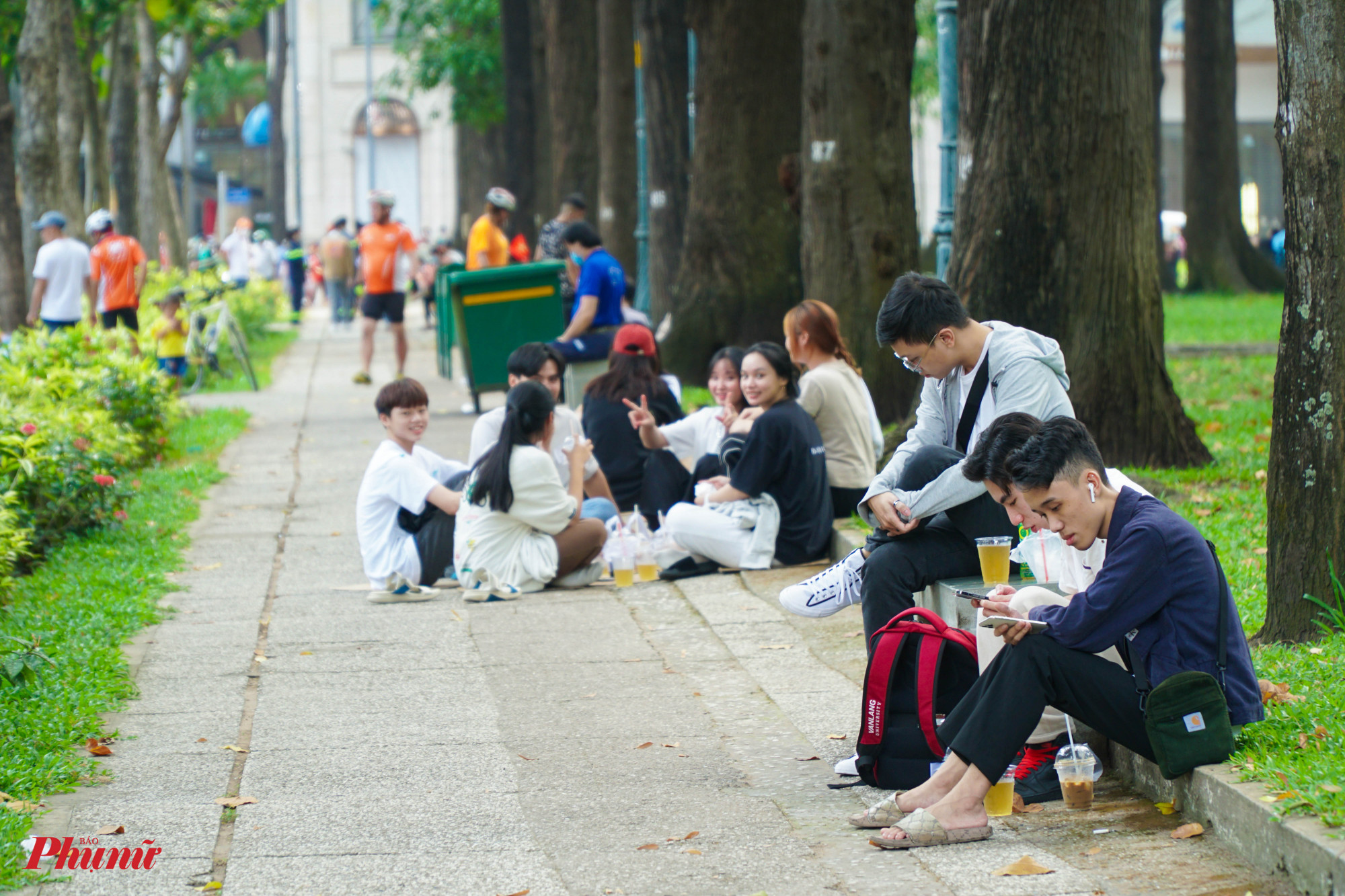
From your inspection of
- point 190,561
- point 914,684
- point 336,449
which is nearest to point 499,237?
point 336,449

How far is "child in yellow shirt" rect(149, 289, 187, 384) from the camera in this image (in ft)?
49.9

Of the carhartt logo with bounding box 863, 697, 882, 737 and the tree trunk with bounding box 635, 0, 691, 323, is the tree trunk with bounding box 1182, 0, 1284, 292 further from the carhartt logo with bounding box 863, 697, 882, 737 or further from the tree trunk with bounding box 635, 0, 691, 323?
the carhartt logo with bounding box 863, 697, 882, 737

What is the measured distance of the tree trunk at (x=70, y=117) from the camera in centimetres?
1596

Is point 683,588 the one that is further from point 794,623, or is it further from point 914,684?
point 914,684

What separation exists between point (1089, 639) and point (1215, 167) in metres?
22.7

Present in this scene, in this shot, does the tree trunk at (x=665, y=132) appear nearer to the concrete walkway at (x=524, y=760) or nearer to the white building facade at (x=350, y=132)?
the concrete walkway at (x=524, y=760)

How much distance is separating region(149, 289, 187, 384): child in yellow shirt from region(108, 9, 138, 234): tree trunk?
5.19 m

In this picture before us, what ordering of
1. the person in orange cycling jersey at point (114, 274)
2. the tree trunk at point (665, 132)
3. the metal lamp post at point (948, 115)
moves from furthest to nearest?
the tree trunk at point (665, 132)
the person in orange cycling jersey at point (114, 274)
the metal lamp post at point (948, 115)

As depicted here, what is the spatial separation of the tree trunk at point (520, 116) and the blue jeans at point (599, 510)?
14376 millimetres

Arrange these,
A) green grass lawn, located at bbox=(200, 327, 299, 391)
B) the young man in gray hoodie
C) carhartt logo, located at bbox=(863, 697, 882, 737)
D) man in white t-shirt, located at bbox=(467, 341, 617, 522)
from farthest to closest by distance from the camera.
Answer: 1. green grass lawn, located at bbox=(200, 327, 299, 391)
2. man in white t-shirt, located at bbox=(467, 341, 617, 522)
3. the young man in gray hoodie
4. carhartt logo, located at bbox=(863, 697, 882, 737)

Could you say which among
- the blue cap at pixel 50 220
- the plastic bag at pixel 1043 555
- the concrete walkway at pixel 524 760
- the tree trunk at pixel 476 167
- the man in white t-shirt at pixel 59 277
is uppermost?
the tree trunk at pixel 476 167

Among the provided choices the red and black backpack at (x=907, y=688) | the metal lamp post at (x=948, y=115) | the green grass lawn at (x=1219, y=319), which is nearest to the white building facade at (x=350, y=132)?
the green grass lawn at (x=1219, y=319)

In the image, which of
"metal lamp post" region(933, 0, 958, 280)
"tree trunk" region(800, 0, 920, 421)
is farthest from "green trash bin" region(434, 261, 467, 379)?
"metal lamp post" region(933, 0, 958, 280)

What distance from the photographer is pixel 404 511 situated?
25.6ft
